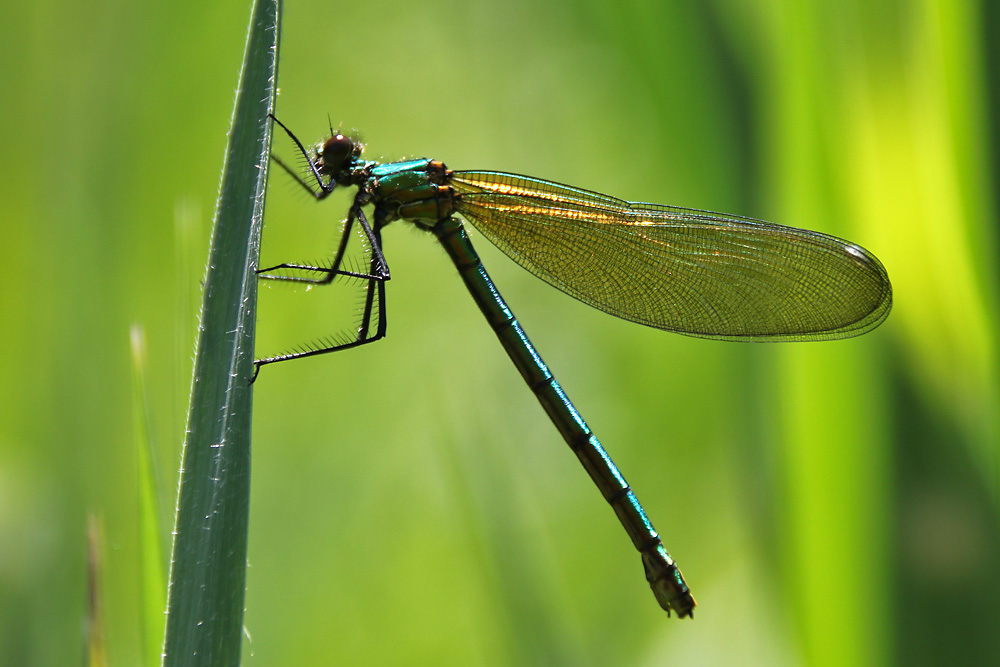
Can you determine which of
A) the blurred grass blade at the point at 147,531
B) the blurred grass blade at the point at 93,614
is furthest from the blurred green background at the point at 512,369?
the blurred grass blade at the point at 93,614

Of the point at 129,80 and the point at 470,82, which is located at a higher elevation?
the point at 470,82

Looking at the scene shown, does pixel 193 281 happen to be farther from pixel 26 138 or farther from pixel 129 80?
pixel 26 138

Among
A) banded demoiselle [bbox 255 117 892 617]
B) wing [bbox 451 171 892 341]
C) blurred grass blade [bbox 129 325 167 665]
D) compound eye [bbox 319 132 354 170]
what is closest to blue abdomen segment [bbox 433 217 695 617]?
banded demoiselle [bbox 255 117 892 617]

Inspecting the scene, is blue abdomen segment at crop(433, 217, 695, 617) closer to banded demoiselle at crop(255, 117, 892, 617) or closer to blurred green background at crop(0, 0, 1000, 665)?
banded demoiselle at crop(255, 117, 892, 617)

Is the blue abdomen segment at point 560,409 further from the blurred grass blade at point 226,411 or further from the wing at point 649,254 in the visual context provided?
the blurred grass blade at point 226,411

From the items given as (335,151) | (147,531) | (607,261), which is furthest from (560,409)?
(147,531)

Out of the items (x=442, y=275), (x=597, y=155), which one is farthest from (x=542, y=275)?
(x=597, y=155)
